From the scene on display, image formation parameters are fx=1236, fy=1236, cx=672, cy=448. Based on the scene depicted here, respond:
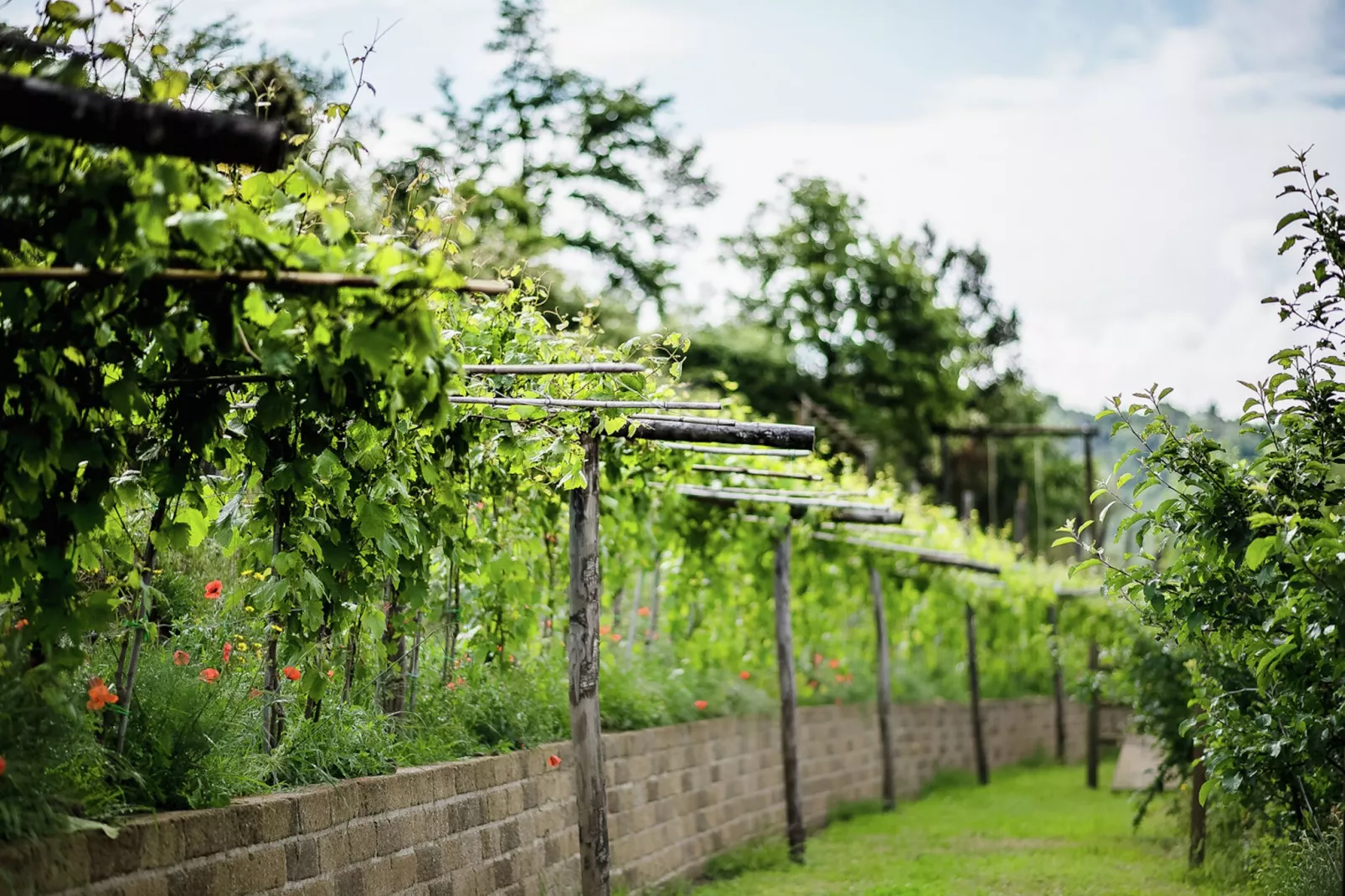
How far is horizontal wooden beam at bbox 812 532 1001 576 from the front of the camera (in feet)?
33.8

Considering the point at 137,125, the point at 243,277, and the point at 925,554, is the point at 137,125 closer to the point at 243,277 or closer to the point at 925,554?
the point at 243,277

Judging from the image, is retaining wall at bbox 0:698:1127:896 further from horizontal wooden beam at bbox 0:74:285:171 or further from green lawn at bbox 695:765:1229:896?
horizontal wooden beam at bbox 0:74:285:171

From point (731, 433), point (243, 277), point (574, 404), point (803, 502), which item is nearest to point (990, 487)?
→ point (803, 502)

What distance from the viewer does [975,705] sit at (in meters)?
14.5

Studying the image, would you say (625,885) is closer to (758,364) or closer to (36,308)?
(36,308)

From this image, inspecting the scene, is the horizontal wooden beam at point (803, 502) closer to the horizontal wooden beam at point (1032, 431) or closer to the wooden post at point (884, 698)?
the wooden post at point (884, 698)

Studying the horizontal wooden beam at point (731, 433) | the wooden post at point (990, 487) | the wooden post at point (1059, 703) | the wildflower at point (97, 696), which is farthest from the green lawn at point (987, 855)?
the wooden post at point (990, 487)

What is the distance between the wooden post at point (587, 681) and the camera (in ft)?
18.0

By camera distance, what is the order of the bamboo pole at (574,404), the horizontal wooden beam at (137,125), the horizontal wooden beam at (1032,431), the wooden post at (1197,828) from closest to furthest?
the horizontal wooden beam at (137,125) < the bamboo pole at (574,404) < the wooden post at (1197,828) < the horizontal wooden beam at (1032,431)

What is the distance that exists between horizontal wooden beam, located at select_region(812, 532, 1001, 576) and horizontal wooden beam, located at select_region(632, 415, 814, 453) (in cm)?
448

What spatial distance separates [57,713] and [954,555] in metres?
9.57

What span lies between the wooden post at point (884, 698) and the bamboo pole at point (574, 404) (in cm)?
682

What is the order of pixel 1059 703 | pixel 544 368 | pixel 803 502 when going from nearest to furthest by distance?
pixel 544 368
pixel 803 502
pixel 1059 703

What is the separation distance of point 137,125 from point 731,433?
10.8 feet
